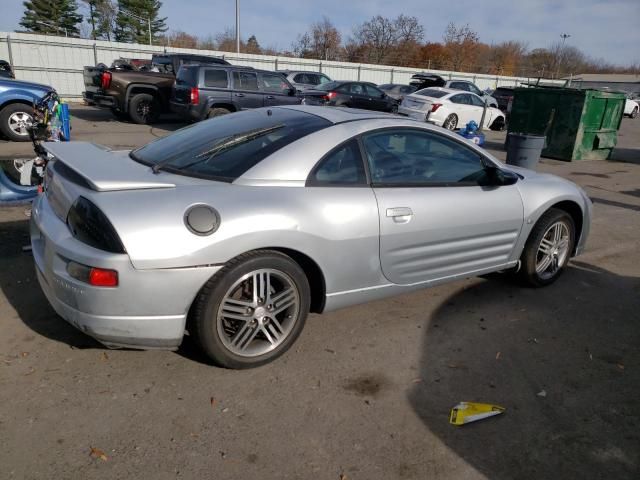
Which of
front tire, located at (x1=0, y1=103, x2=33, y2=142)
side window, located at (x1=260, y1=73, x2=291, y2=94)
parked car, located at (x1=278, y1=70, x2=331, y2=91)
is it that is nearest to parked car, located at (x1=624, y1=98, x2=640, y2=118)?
parked car, located at (x1=278, y1=70, x2=331, y2=91)

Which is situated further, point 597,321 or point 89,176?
point 597,321

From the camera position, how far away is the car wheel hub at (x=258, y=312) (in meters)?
2.81

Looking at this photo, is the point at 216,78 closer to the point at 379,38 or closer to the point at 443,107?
the point at 443,107

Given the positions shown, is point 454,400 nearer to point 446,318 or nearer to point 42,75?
point 446,318

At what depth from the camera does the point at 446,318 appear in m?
3.78

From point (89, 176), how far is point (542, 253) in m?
3.60

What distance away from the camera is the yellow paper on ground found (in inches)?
104

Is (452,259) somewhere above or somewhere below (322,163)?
below

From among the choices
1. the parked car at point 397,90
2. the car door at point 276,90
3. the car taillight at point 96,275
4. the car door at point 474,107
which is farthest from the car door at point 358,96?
the car taillight at point 96,275

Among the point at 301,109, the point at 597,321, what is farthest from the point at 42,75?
the point at 597,321

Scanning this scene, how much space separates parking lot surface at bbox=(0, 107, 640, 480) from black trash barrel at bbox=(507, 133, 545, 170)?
19.4 feet

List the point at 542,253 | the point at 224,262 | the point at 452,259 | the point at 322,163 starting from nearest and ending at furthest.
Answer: the point at 224,262
the point at 322,163
the point at 452,259
the point at 542,253

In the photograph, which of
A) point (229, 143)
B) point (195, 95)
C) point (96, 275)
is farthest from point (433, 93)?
point (96, 275)

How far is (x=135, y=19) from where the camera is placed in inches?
2625
